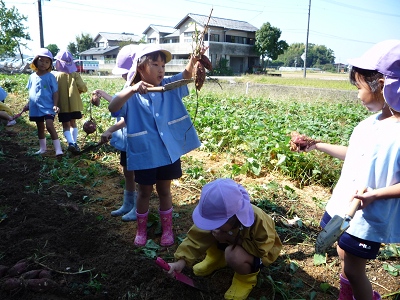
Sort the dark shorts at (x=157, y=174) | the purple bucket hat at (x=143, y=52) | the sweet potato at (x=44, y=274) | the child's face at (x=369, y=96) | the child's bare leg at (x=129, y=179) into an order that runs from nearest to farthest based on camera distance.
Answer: the child's face at (x=369, y=96), the sweet potato at (x=44, y=274), the purple bucket hat at (x=143, y=52), the dark shorts at (x=157, y=174), the child's bare leg at (x=129, y=179)

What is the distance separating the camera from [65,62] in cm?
532

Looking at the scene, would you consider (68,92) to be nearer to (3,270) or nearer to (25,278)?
(3,270)

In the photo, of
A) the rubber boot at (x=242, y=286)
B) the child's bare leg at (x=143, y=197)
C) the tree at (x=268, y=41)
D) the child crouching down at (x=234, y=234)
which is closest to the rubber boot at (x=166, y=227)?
the child's bare leg at (x=143, y=197)

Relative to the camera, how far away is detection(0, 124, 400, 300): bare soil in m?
2.18

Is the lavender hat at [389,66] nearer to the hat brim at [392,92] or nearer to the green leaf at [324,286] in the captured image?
the hat brim at [392,92]

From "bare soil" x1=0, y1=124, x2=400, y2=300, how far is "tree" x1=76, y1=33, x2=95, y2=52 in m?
59.1

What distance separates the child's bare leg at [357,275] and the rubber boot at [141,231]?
1.54 meters

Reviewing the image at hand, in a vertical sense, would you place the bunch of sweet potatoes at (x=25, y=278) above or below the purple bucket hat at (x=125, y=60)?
below

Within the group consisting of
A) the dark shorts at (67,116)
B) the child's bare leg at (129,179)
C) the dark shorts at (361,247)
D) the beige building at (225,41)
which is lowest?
the child's bare leg at (129,179)


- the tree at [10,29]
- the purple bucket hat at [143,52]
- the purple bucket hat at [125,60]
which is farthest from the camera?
the tree at [10,29]

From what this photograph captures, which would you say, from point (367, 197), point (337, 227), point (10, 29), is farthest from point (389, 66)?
point (10, 29)

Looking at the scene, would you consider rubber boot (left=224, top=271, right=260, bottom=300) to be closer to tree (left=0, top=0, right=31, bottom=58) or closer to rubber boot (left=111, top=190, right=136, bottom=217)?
rubber boot (left=111, top=190, right=136, bottom=217)

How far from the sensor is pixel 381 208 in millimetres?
1676

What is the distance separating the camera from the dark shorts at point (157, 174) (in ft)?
8.44
